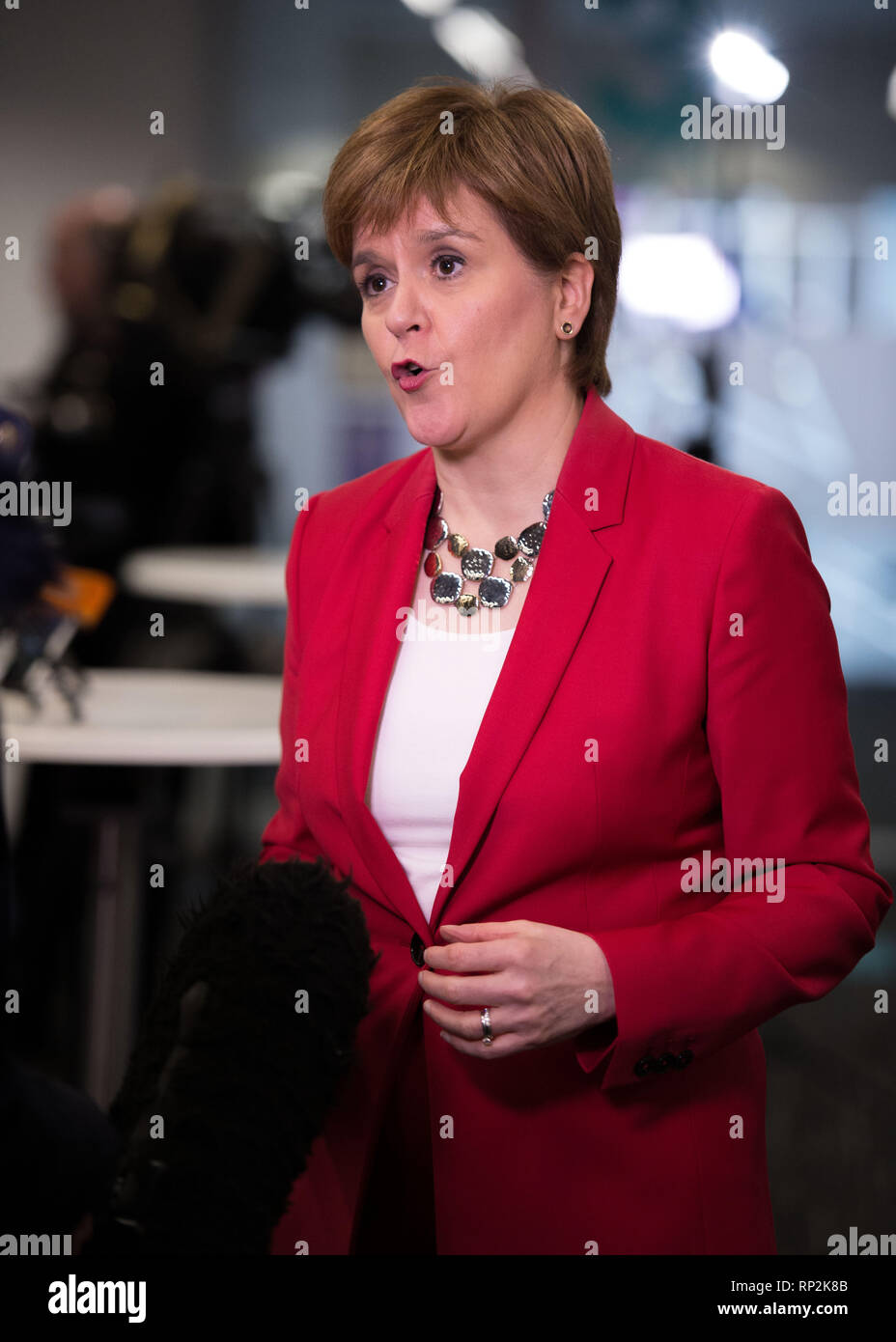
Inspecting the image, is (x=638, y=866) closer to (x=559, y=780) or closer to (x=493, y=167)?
(x=559, y=780)

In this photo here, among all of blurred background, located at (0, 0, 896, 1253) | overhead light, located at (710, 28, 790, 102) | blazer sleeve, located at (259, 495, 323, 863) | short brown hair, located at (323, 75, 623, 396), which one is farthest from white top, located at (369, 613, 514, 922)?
overhead light, located at (710, 28, 790, 102)

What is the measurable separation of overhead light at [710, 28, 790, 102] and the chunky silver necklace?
3.15 metres

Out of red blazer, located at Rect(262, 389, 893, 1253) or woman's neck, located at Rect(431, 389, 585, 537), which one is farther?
woman's neck, located at Rect(431, 389, 585, 537)

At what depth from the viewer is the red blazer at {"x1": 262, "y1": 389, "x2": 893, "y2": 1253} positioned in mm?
1212

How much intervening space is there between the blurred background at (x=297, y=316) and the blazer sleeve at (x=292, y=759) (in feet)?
5.39

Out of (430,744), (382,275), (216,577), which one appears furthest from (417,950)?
(216,577)

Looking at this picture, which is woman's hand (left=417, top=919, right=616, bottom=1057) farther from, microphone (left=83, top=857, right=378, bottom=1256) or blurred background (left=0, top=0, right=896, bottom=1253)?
blurred background (left=0, top=0, right=896, bottom=1253)

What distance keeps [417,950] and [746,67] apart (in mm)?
3557

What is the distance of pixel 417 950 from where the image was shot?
1312mm

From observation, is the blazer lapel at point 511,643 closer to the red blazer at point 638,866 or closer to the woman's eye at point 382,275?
the red blazer at point 638,866

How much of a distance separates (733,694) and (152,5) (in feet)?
19.2
